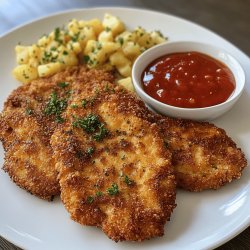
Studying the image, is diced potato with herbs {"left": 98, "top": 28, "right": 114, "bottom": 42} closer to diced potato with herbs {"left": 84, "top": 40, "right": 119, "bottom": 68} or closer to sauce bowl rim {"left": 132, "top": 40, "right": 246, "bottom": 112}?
diced potato with herbs {"left": 84, "top": 40, "right": 119, "bottom": 68}

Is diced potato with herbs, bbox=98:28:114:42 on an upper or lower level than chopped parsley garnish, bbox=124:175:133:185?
upper

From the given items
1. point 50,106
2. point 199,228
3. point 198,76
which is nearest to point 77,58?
point 50,106

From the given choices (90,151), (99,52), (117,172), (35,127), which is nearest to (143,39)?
(99,52)

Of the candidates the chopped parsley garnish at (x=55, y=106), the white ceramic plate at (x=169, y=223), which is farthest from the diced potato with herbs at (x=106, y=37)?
the white ceramic plate at (x=169, y=223)

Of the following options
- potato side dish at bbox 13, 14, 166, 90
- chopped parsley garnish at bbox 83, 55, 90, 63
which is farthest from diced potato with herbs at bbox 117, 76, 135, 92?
chopped parsley garnish at bbox 83, 55, 90, 63

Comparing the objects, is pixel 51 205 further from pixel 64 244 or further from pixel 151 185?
pixel 151 185

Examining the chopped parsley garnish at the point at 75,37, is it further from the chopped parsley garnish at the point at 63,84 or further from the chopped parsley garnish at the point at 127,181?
the chopped parsley garnish at the point at 127,181

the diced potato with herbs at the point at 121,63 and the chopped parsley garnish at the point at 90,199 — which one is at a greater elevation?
the chopped parsley garnish at the point at 90,199
